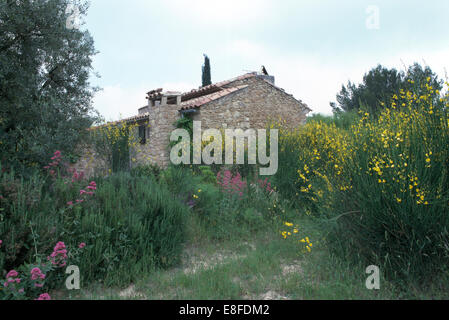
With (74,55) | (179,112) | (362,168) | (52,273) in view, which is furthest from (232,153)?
(52,273)

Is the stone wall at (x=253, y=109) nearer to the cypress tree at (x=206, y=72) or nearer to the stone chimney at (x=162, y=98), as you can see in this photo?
the stone chimney at (x=162, y=98)

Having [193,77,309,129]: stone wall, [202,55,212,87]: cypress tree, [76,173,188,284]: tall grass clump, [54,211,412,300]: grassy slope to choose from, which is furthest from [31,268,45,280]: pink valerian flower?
[202,55,212,87]: cypress tree

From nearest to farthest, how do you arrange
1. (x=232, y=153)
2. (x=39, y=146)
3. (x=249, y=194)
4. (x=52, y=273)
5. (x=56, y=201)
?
(x=52, y=273) < (x=56, y=201) < (x=39, y=146) < (x=249, y=194) < (x=232, y=153)

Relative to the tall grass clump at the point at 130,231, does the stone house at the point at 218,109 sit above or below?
above

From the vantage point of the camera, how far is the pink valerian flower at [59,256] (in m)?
3.36

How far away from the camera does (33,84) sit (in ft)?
21.3

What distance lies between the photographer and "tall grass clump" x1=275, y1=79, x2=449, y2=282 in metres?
3.45

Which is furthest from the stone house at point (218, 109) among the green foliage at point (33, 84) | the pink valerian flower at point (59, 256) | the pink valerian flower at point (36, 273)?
the pink valerian flower at point (36, 273)

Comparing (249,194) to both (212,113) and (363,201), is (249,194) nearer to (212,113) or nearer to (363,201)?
(363,201)

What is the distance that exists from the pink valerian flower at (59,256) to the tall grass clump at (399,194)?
3.25m

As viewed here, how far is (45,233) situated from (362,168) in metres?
4.10

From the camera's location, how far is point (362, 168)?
3947mm

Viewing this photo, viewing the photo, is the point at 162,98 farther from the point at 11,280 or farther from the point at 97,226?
the point at 11,280

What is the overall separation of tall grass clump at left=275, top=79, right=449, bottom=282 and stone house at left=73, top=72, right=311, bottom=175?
26.3 feet
